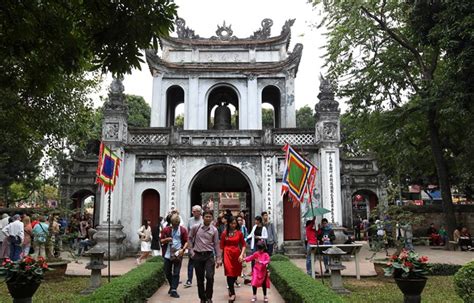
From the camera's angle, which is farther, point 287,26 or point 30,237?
point 287,26

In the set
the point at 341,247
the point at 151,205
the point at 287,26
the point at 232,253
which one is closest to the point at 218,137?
the point at 151,205

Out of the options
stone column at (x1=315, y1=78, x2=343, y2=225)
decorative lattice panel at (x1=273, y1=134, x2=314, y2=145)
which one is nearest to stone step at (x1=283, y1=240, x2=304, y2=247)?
stone column at (x1=315, y1=78, x2=343, y2=225)

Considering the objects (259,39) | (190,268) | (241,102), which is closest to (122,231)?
(190,268)

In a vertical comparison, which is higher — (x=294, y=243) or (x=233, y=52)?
(x=233, y=52)

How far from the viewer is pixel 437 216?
23.4 metres

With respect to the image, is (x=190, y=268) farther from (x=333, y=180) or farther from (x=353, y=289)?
(x=333, y=180)

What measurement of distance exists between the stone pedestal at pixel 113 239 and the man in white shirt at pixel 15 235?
3042 mm

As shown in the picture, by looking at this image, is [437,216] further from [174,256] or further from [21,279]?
[21,279]

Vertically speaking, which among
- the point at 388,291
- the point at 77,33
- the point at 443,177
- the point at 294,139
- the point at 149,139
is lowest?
the point at 388,291

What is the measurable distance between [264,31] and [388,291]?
1572cm

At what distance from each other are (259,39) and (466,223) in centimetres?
1542

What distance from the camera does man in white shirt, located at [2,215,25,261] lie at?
11.5 m

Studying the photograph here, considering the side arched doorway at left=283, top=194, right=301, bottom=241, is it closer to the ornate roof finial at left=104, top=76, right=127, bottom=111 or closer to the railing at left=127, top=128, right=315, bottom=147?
the railing at left=127, top=128, right=315, bottom=147

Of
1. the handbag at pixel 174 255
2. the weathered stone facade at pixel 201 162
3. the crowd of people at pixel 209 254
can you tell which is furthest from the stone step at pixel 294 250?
the handbag at pixel 174 255
